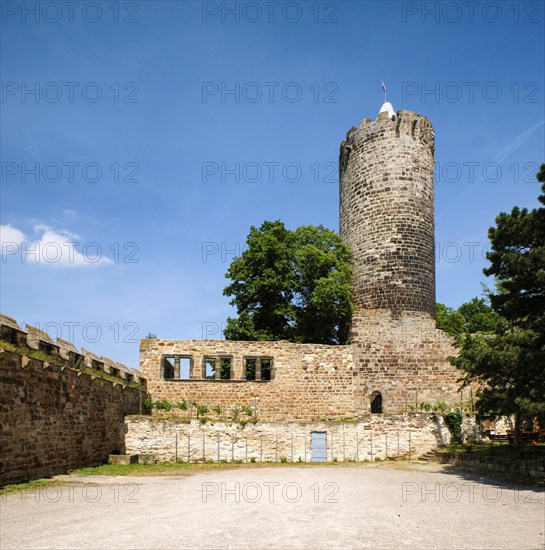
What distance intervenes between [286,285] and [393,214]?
629cm

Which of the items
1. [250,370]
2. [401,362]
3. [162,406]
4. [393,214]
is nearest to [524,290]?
[401,362]

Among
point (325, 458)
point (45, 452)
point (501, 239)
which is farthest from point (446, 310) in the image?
point (45, 452)

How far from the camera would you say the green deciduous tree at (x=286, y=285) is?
2756 cm

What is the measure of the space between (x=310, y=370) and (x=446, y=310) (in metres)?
18.3

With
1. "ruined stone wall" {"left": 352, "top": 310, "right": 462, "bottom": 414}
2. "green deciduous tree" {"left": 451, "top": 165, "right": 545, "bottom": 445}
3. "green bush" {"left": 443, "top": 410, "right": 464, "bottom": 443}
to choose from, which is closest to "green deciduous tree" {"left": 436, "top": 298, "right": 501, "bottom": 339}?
"ruined stone wall" {"left": 352, "top": 310, "right": 462, "bottom": 414}

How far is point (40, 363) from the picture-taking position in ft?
47.4

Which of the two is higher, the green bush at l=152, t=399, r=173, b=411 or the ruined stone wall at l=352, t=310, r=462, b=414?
the ruined stone wall at l=352, t=310, r=462, b=414

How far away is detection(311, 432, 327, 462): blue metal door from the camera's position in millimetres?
21938

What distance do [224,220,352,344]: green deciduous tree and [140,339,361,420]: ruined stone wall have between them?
8.62 feet

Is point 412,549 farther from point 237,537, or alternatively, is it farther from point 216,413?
point 216,413

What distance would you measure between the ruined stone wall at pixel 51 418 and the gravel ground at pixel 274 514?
109 cm

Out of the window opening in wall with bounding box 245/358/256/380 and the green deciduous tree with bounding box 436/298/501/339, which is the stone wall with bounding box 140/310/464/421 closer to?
the window opening in wall with bounding box 245/358/256/380

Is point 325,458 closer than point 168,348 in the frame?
Yes

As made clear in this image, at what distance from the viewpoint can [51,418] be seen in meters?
15.1
